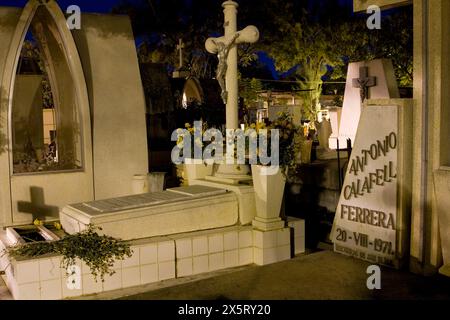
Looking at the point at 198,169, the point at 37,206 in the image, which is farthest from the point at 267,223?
the point at 37,206

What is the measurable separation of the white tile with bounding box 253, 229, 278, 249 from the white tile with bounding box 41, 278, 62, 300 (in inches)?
99.8

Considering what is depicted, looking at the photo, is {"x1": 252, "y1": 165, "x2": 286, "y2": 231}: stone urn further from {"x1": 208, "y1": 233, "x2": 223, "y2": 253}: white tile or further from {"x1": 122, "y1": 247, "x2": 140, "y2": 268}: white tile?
{"x1": 122, "y1": 247, "x2": 140, "y2": 268}: white tile

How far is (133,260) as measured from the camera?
20.4 feet

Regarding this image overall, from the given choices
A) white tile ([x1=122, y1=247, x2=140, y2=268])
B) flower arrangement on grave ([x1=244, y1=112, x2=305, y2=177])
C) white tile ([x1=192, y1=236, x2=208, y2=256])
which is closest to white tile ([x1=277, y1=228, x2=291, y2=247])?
flower arrangement on grave ([x1=244, y1=112, x2=305, y2=177])

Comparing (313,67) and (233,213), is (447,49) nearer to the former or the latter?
(233,213)

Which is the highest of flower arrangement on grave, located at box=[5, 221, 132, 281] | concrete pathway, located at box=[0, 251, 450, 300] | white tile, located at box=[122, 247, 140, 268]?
flower arrangement on grave, located at box=[5, 221, 132, 281]

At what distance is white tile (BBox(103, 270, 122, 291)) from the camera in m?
6.04

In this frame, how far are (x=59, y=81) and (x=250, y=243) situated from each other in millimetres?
5357

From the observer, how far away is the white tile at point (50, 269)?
5723mm

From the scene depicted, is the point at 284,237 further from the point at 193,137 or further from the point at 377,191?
the point at 193,137

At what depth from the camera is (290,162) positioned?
7.10 metres

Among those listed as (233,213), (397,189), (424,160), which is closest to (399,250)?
(397,189)

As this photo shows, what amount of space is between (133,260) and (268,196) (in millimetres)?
1913
